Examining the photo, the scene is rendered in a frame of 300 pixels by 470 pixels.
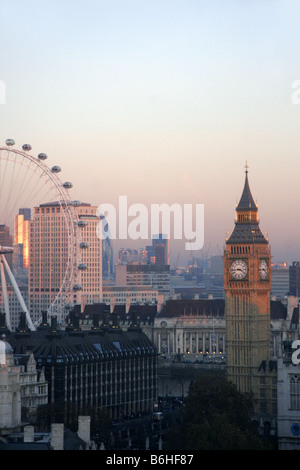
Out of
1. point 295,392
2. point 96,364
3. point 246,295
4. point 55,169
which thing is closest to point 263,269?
point 246,295

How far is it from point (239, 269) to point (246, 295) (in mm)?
2910

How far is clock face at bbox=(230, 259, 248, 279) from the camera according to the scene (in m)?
163

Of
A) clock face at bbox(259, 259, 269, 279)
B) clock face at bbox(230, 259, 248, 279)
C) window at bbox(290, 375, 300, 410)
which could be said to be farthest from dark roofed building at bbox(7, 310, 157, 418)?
window at bbox(290, 375, 300, 410)

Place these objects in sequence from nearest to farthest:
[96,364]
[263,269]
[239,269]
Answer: [96,364]
[239,269]
[263,269]

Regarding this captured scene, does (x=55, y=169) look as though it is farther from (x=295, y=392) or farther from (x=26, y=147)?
(x=295, y=392)

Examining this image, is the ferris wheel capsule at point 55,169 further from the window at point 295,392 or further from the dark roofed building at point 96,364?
the window at point 295,392

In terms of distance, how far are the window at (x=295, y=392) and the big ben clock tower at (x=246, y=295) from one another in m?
19.7

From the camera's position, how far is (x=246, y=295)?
16388cm

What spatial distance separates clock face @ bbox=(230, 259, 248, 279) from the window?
76.7 ft

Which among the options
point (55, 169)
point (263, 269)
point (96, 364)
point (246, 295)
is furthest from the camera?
point (55, 169)

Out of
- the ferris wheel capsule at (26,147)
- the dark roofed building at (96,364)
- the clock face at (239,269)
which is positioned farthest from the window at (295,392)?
the ferris wheel capsule at (26,147)

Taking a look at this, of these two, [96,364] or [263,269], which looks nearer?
[96,364]

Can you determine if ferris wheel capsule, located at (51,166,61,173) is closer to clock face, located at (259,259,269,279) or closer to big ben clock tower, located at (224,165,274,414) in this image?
big ben clock tower, located at (224,165,274,414)
